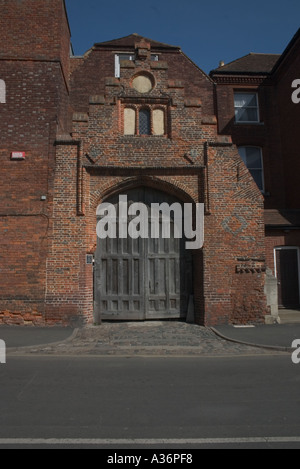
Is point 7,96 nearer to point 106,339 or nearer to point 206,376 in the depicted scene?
point 106,339

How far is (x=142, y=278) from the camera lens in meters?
11.7

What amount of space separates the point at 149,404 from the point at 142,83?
1044cm

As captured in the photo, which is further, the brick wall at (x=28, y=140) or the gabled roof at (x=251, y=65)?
the gabled roof at (x=251, y=65)

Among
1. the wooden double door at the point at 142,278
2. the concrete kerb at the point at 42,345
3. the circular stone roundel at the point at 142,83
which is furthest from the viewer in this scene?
the circular stone roundel at the point at 142,83

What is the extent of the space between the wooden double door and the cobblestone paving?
2.57ft

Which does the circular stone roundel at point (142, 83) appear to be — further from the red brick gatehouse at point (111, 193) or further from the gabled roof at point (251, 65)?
the gabled roof at point (251, 65)

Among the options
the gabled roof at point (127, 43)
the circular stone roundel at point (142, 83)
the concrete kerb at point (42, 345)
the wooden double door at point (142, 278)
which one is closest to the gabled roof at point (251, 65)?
the gabled roof at point (127, 43)

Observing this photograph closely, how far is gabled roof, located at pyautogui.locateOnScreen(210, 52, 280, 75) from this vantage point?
735 inches

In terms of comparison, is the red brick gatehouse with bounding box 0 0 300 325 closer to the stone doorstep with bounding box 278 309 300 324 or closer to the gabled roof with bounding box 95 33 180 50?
the stone doorstep with bounding box 278 309 300 324

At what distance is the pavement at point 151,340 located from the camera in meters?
8.18

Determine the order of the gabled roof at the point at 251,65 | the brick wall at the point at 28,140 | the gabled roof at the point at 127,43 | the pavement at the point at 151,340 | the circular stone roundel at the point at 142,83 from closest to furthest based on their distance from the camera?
the pavement at the point at 151,340
the brick wall at the point at 28,140
the circular stone roundel at the point at 142,83
the gabled roof at the point at 127,43
the gabled roof at the point at 251,65

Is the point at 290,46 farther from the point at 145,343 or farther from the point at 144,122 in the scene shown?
the point at 145,343

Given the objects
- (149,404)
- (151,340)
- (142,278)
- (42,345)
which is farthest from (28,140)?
(149,404)

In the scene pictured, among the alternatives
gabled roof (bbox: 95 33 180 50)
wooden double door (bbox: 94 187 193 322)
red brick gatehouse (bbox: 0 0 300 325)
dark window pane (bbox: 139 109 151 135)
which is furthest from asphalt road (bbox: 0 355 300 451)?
gabled roof (bbox: 95 33 180 50)
